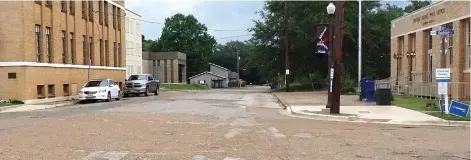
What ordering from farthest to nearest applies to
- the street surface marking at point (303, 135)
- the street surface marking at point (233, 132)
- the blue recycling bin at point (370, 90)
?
the blue recycling bin at point (370, 90) < the street surface marking at point (303, 135) < the street surface marking at point (233, 132)

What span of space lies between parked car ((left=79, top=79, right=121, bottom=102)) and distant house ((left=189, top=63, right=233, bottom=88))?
249ft

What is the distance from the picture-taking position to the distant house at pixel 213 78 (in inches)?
4387

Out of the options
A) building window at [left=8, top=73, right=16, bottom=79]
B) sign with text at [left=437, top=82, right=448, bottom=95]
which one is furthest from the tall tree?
sign with text at [left=437, top=82, right=448, bottom=95]

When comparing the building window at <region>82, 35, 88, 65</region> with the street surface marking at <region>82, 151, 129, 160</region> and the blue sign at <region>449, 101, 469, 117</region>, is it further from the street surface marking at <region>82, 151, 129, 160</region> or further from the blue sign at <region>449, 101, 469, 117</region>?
the street surface marking at <region>82, 151, 129, 160</region>

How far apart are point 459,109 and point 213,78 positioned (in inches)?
3771

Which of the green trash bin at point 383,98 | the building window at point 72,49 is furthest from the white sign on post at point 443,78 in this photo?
the building window at point 72,49

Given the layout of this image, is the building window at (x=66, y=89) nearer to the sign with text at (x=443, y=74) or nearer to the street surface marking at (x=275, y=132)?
the street surface marking at (x=275, y=132)

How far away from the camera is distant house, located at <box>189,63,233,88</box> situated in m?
111

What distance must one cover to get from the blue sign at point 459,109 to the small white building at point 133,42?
48.6m

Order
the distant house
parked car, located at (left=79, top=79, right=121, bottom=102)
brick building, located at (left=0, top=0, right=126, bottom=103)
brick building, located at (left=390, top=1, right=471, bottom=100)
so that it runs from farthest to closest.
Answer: the distant house
parked car, located at (left=79, top=79, right=121, bottom=102)
brick building, located at (left=0, top=0, right=126, bottom=103)
brick building, located at (left=390, top=1, right=471, bottom=100)

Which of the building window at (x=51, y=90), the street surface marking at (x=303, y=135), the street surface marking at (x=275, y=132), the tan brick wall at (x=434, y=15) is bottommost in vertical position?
the street surface marking at (x=303, y=135)

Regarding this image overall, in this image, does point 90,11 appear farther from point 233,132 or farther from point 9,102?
point 233,132

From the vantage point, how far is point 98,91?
102ft

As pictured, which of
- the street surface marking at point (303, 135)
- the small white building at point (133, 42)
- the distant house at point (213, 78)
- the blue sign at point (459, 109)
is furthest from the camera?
the distant house at point (213, 78)
